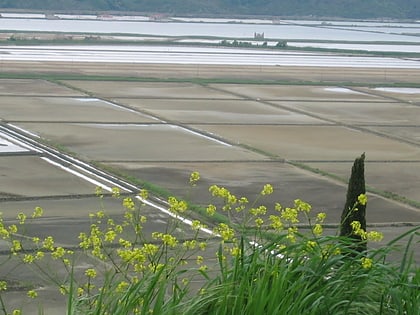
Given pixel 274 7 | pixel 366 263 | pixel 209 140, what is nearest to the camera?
pixel 366 263

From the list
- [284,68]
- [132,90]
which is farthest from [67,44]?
[132,90]

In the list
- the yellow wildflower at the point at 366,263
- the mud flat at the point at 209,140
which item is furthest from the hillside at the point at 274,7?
the yellow wildflower at the point at 366,263

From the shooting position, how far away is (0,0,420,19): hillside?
143 meters

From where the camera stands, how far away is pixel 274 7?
147000 millimetres

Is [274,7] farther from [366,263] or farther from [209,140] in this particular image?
[366,263]

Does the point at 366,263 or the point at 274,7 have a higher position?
the point at 366,263

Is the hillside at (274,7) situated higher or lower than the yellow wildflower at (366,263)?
lower

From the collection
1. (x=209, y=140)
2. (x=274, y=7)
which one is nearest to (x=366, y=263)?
(x=209, y=140)

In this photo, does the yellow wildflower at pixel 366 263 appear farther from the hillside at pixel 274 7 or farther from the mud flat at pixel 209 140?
the hillside at pixel 274 7

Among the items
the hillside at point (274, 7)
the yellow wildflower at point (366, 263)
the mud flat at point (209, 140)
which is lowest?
the hillside at point (274, 7)

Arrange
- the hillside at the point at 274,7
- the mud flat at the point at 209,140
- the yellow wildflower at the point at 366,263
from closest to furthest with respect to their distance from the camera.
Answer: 1. the yellow wildflower at the point at 366,263
2. the mud flat at the point at 209,140
3. the hillside at the point at 274,7

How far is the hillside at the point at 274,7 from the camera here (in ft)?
470

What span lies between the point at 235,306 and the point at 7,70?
127 ft

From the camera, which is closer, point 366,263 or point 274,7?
point 366,263
